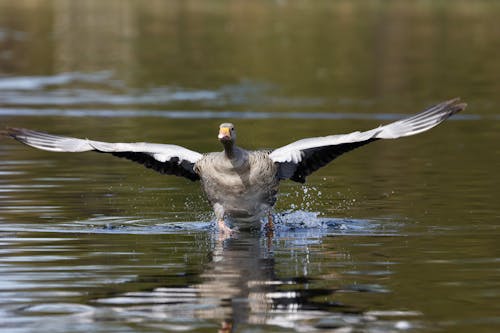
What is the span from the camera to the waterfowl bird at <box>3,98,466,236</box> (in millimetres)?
13789

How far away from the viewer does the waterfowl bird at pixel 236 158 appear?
13.8 m

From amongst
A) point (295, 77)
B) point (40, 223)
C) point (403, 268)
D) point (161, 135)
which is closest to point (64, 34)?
point (295, 77)

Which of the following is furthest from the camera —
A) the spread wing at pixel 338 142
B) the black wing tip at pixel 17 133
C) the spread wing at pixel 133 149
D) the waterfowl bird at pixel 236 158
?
the spread wing at pixel 133 149

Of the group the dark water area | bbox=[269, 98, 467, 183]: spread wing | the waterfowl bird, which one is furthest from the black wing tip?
bbox=[269, 98, 467, 183]: spread wing

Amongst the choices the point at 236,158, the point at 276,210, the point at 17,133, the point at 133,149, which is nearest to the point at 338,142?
the point at 236,158

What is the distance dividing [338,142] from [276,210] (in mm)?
2581

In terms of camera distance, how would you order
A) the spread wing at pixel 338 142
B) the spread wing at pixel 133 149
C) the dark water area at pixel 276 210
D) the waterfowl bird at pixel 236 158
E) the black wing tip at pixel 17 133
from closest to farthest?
the dark water area at pixel 276 210, the spread wing at pixel 338 142, the black wing tip at pixel 17 133, the waterfowl bird at pixel 236 158, the spread wing at pixel 133 149

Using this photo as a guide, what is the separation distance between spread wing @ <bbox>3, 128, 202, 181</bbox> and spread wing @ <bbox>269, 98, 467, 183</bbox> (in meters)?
1.07

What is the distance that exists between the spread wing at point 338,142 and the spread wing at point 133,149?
1065 millimetres

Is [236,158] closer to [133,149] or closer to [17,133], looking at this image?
[133,149]

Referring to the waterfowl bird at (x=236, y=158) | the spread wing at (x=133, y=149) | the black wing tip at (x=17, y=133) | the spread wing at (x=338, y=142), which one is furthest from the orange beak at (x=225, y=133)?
the black wing tip at (x=17, y=133)

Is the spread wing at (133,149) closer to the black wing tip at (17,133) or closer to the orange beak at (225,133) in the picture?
the black wing tip at (17,133)

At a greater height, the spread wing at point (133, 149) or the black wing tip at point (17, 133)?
the black wing tip at point (17, 133)

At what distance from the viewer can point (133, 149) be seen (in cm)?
1424
